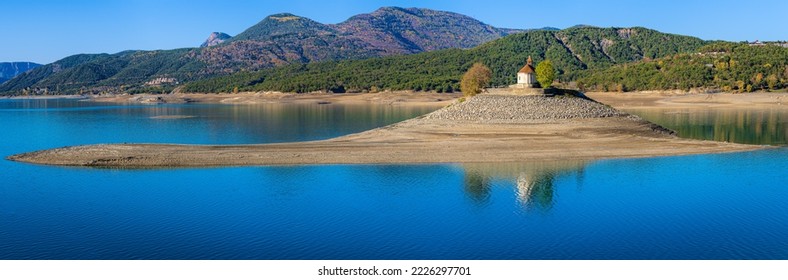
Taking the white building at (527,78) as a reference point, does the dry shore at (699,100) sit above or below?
below

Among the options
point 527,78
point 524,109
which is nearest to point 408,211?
point 524,109

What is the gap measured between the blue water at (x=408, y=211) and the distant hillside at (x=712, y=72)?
9316cm

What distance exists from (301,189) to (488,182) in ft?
39.8


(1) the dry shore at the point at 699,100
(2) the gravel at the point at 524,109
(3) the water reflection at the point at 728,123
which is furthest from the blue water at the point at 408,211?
(1) the dry shore at the point at 699,100

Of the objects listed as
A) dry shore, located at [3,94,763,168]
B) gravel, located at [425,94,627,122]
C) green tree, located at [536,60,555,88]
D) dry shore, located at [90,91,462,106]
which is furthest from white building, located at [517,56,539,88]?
dry shore, located at [90,91,462,106]

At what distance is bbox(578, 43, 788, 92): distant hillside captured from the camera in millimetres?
140375

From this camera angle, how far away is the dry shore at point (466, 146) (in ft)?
178

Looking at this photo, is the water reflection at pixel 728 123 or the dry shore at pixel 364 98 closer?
the water reflection at pixel 728 123

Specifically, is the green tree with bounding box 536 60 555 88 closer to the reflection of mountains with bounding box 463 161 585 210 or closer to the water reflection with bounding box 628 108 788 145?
the water reflection with bounding box 628 108 788 145

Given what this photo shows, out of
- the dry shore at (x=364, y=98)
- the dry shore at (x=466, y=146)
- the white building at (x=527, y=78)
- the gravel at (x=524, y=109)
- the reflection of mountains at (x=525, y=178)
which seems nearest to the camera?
the reflection of mountains at (x=525, y=178)

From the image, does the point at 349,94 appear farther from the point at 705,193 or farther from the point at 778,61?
the point at 705,193

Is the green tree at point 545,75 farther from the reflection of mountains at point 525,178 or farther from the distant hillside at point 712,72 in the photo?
the distant hillside at point 712,72

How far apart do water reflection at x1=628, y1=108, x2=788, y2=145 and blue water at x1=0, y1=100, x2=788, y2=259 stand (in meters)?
15.3

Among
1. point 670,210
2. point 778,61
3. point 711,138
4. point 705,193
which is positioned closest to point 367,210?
point 670,210
